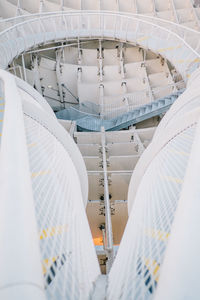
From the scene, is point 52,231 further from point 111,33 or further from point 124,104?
point 111,33

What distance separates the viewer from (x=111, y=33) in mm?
13578

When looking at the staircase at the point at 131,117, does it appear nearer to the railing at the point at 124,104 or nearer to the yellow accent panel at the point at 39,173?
the railing at the point at 124,104

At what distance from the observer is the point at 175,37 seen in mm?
12688

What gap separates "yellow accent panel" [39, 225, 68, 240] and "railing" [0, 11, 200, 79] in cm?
1004

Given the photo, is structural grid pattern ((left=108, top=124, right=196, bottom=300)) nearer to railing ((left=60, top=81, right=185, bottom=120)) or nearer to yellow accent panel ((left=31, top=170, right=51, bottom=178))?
yellow accent panel ((left=31, top=170, right=51, bottom=178))

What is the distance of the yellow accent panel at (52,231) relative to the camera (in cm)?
249

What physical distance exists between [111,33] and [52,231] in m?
12.6

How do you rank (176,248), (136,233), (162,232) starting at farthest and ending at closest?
1. (136,233)
2. (162,232)
3. (176,248)

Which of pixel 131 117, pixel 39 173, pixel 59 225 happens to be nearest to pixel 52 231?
pixel 59 225

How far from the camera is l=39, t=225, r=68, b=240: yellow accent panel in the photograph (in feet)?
8.18

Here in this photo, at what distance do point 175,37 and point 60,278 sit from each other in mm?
12577

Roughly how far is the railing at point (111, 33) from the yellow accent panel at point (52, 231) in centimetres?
1004

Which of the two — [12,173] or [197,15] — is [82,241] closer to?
[12,173]

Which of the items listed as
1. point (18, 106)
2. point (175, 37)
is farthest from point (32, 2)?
point (18, 106)
